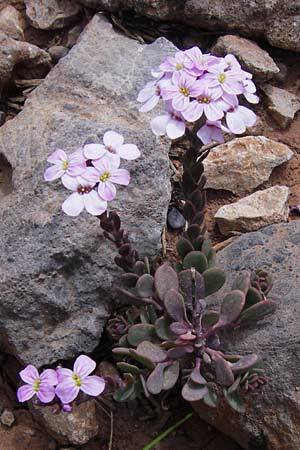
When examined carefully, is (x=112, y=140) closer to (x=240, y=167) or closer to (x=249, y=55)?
(x=240, y=167)

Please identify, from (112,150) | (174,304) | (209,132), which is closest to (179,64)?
(209,132)

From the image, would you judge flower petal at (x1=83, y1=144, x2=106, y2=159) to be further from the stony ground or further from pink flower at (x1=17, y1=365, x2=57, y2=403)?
the stony ground

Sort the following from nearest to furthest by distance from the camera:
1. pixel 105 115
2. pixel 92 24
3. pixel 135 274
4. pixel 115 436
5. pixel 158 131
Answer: pixel 158 131 → pixel 135 274 → pixel 115 436 → pixel 105 115 → pixel 92 24

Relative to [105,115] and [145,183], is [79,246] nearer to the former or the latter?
[145,183]

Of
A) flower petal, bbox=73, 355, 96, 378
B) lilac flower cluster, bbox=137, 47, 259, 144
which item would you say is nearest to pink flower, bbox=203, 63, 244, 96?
lilac flower cluster, bbox=137, 47, 259, 144

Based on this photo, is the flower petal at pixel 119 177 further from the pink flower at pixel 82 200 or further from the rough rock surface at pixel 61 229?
the rough rock surface at pixel 61 229

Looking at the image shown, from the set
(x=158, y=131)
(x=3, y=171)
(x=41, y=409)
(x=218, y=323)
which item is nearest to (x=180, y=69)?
(x=158, y=131)

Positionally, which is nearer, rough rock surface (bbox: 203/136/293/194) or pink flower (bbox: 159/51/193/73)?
pink flower (bbox: 159/51/193/73)
